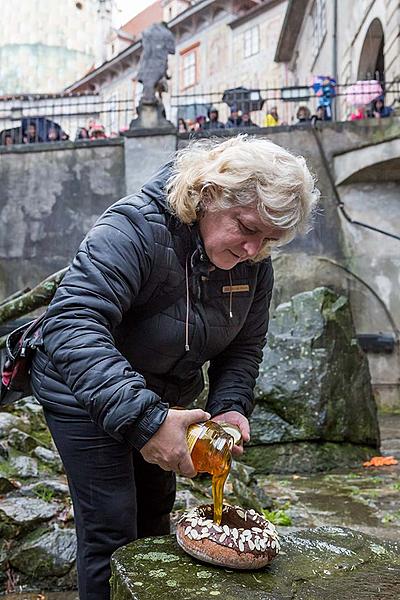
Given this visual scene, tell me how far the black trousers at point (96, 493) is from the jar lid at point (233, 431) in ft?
0.98

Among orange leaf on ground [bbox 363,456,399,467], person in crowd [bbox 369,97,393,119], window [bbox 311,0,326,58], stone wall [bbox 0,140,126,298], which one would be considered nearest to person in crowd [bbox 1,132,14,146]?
stone wall [bbox 0,140,126,298]

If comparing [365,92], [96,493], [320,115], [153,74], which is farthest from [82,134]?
[96,493]

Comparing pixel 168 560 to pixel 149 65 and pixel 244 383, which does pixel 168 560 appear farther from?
pixel 149 65

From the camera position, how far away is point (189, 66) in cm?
2744

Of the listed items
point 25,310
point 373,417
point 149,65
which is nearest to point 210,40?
point 149,65

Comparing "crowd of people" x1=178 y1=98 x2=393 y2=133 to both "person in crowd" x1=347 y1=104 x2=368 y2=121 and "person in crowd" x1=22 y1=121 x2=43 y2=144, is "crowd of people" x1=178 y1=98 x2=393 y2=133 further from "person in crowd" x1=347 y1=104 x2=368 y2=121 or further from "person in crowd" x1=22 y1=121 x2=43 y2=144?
"person in crowd" x1=22 y1=121 x2=43 y2=144

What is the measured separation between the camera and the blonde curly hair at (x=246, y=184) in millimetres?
2102

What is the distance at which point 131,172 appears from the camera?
13.8 metres

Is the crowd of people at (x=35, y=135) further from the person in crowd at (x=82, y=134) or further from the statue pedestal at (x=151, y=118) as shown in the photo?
the statue pedestal at (x=151, y=118)

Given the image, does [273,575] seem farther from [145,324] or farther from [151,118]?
[151,118]

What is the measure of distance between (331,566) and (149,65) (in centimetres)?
1284

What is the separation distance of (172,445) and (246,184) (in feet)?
2.52

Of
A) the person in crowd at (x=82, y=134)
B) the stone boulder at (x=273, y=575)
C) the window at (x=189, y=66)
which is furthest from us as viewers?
the window at (x=189, y=66)

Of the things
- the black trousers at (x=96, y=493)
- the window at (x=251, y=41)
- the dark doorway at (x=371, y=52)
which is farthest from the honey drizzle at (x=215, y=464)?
the window at (x=251, y=41)
